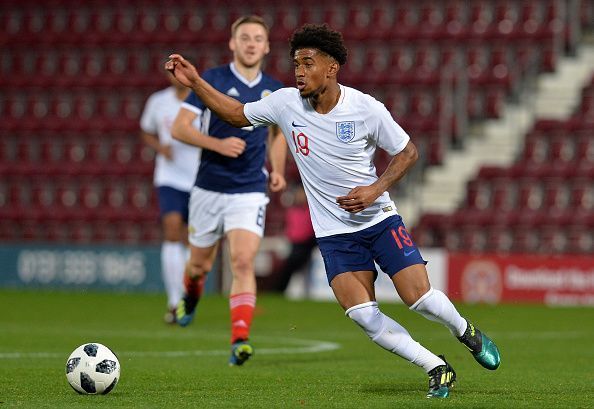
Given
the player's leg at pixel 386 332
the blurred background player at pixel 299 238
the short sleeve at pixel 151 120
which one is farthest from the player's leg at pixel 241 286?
the blurred background player at pixel 299 238

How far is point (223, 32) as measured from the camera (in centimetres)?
2431

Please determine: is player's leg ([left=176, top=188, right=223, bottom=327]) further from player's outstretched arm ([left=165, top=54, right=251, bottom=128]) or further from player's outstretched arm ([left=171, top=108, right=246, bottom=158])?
player's outstretched arm ([left=165, top=54, right=251, bottom=128])

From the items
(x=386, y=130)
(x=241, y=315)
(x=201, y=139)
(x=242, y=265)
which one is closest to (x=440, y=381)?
(x=386, y=130)

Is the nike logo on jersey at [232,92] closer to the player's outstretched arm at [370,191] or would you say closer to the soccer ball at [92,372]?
the player's outstretched arm at [370,191]

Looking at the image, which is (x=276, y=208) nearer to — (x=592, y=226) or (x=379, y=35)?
(x=379, y=35)

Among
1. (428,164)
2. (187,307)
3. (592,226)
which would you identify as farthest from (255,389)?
(428,164)

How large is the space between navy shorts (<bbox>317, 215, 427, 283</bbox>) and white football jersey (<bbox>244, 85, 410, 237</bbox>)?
0.05 m

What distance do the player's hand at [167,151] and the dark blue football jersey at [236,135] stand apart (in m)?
3.86

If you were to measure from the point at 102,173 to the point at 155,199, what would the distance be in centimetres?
118

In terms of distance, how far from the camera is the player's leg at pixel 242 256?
8.55 metres

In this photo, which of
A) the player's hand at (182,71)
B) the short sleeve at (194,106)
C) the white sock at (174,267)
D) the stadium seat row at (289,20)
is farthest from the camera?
the stadium seat row at (289,20)

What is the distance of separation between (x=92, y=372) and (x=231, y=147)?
259 centimetres

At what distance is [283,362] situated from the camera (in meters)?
8.95

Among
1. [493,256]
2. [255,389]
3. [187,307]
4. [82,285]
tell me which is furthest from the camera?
[82,285]
